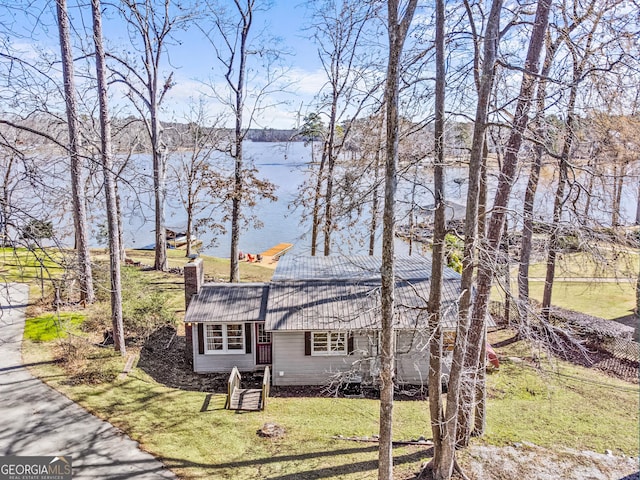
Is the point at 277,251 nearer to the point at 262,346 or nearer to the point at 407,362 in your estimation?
the point at 262,346

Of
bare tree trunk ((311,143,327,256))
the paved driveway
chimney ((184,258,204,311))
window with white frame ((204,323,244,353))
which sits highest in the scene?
bare tree trunk ((311,143,327,256))

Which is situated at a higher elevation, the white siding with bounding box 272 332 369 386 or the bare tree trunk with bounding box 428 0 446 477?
the bare tree trunk with bounding box 428 0 446 477

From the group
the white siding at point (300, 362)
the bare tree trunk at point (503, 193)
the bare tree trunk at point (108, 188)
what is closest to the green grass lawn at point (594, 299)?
the white siding at point (300, 362)

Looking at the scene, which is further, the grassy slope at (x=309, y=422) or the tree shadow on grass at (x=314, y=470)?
the grassy slope at (x=309, y=422)

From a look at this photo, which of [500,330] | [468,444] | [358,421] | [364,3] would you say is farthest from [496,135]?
[500,330]

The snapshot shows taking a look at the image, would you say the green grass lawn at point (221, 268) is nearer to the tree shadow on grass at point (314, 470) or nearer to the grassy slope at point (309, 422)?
the grassy slope at point (309, 422)

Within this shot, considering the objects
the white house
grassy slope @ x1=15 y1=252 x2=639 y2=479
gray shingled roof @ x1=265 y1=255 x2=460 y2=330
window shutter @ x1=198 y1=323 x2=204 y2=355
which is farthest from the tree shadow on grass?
window shutter @ x1=198 y1=323 x2=204 y2=355

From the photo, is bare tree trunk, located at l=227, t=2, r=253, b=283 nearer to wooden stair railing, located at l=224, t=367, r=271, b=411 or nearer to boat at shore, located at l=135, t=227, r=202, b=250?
wooden stair railing, located at l=224, t=367, r=271, b=411
